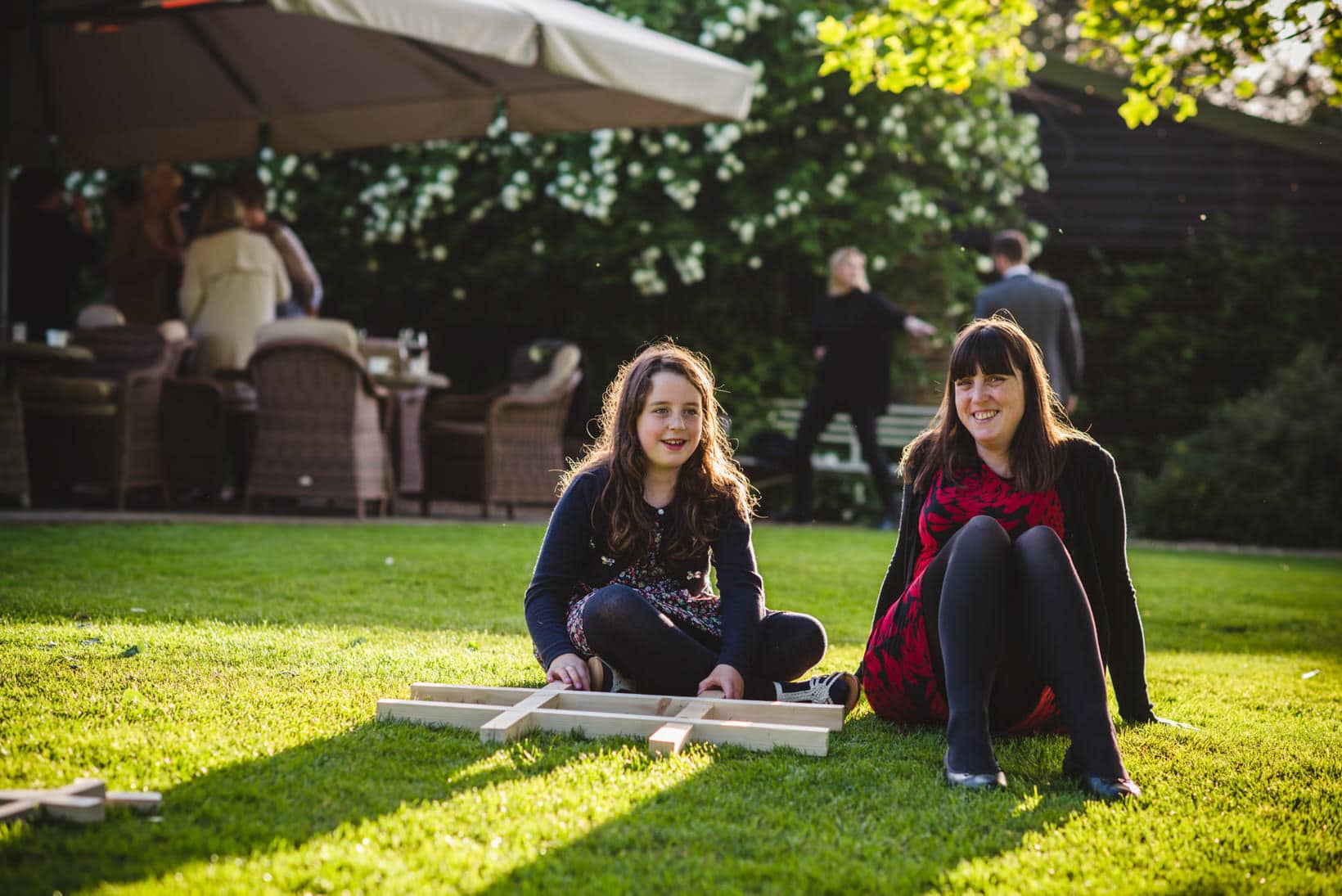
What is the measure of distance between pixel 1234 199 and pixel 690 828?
45.4 feet

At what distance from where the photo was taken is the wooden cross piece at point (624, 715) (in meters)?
2.76

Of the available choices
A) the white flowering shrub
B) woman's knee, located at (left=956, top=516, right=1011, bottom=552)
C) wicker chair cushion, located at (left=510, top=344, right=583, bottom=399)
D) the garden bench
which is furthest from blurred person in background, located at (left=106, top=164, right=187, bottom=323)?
woman's knee, located at (left=956, top=516, right=1011, bottom=552)

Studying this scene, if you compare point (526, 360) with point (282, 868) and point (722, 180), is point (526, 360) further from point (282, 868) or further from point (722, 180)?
point (282, 868)

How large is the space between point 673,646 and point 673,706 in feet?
0.53

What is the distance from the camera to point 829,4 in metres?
10.6

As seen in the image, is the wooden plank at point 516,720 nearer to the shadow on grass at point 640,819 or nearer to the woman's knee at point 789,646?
the shadow on grass at point 640,819

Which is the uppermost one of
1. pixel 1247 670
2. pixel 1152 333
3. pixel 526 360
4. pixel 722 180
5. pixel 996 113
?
pixel 996 113

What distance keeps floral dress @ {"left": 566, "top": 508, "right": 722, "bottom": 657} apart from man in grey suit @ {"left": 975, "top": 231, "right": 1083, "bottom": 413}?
18.1 ft

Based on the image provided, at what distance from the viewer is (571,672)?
3025 millimetres

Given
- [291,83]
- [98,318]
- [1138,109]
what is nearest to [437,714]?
[1138,109]

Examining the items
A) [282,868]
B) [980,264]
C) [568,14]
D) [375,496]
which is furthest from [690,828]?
[980,264]

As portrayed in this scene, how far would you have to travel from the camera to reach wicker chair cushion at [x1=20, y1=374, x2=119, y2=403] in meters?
7.41

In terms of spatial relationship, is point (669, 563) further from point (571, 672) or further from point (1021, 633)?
point (1021, 633)

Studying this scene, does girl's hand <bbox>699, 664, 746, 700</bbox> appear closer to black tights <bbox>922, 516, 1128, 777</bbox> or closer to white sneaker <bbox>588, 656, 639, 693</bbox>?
white sneaker <bbox>588, 656, 639, 693</bbox>
